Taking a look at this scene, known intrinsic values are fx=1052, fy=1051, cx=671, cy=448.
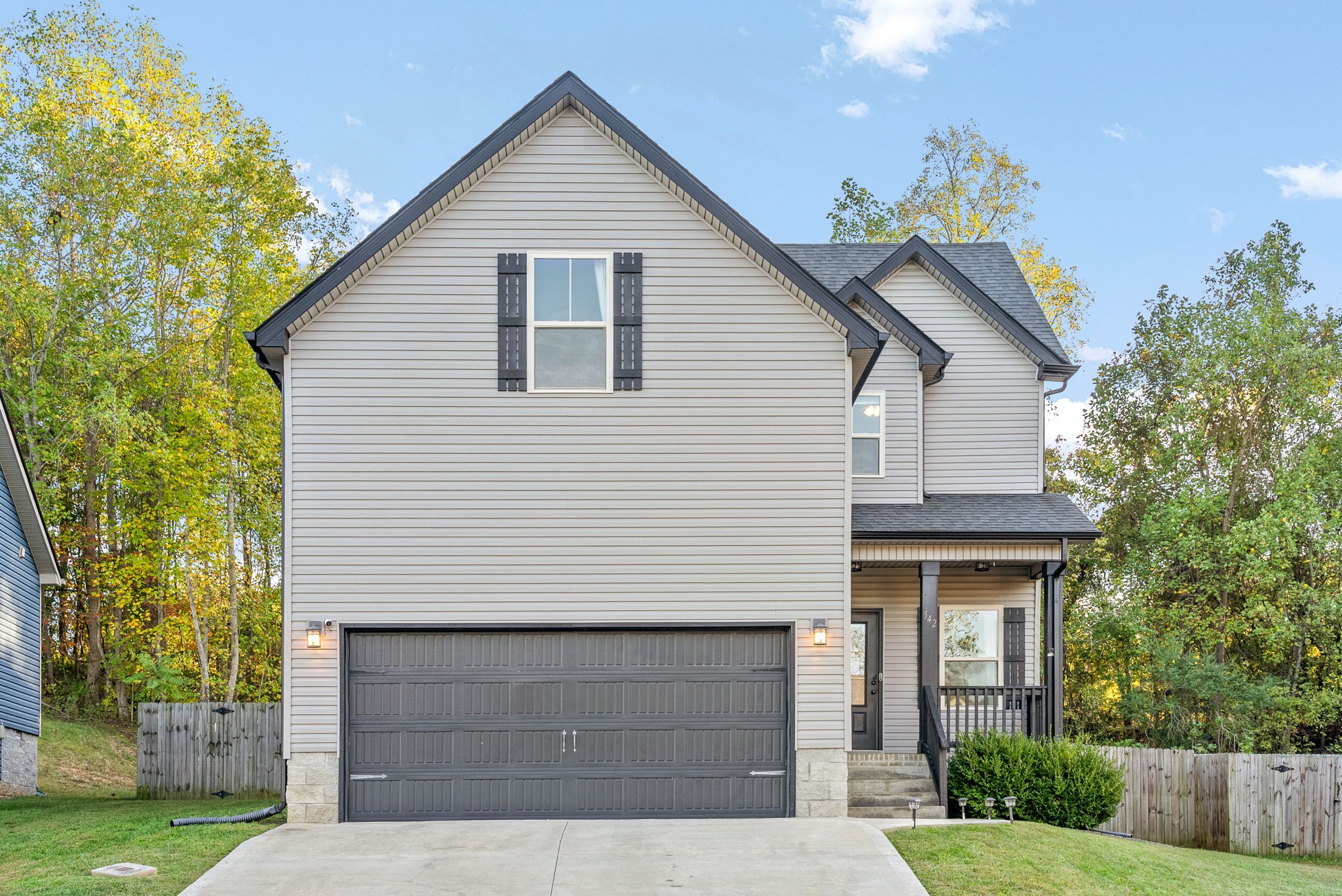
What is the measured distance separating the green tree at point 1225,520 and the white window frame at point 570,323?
1312 cm

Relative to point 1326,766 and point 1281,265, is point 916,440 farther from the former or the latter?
point 1281,265

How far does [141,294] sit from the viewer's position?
66.1 ft

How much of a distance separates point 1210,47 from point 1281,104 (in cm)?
242

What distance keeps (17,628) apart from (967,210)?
21971 mm

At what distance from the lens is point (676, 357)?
35.4 feet

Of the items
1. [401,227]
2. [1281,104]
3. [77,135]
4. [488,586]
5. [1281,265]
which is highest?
[1281,104]

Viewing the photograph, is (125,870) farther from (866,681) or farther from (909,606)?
(909,606)

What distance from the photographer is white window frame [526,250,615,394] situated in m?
10.7

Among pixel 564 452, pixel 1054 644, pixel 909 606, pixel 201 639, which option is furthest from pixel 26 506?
pixel 1054 644

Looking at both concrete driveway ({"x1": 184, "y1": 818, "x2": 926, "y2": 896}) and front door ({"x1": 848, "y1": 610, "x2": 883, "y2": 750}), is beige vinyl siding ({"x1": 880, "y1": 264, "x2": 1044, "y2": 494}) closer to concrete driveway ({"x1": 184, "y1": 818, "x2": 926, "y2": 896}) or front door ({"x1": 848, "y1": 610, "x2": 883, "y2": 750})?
front door ({"x1": 848, "y1": 610, "x2": 883, "y2": 750})

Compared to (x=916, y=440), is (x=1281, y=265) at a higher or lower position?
higher

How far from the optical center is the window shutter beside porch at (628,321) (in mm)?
10719

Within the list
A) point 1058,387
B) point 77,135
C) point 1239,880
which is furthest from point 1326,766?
point 77,135

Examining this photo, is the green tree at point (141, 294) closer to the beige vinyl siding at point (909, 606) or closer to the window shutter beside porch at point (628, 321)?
the window shutter beside porch at point (628, 321)
